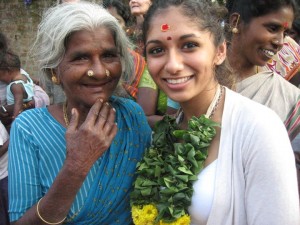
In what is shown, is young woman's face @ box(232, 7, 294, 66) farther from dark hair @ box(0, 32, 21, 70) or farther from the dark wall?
the dark wall

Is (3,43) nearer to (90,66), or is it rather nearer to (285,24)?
(90,66)

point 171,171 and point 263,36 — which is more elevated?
point 263,36

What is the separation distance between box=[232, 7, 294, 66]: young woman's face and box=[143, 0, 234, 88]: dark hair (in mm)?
415

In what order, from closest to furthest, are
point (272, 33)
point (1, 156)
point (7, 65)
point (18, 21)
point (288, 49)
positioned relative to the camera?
point (272, 33)
point (288, 49)
point (1, 156)
point (7, 65)
point (18, 21)

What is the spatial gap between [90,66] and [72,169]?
1.80ft

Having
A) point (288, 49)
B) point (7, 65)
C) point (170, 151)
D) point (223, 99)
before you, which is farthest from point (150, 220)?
point (7, 65)

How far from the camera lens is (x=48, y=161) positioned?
2.04m

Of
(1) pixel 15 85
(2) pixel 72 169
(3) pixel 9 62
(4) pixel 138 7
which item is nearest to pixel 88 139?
(2) pixel 72 169

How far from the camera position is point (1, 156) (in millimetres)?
3691

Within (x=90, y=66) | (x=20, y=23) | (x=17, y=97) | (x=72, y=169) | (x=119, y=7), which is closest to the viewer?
(x=72, y=169)

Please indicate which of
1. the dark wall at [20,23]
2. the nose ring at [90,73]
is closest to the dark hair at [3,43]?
the nose ring at [90,73]

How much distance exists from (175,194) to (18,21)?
8.21 metres

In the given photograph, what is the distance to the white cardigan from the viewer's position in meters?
1.55

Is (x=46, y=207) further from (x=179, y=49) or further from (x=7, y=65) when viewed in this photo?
(x=7, y=65)
